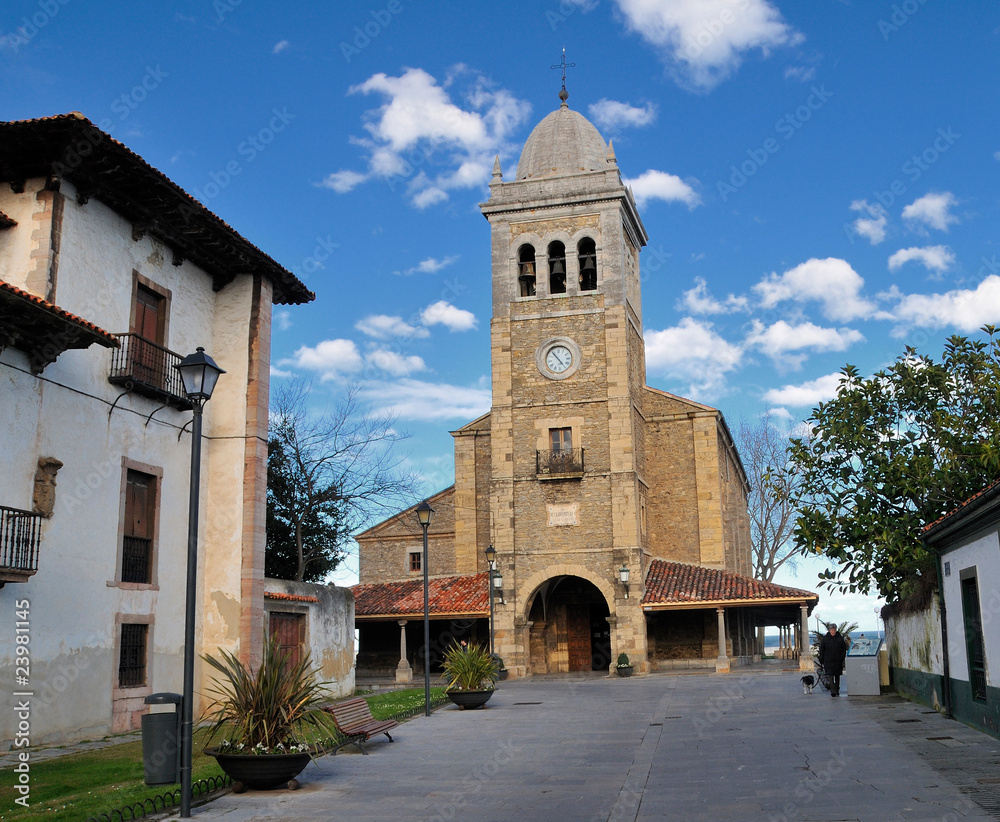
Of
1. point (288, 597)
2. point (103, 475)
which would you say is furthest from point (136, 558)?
point (288, 597)

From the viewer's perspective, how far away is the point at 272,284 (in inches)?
779

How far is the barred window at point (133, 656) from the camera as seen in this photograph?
15281 mm

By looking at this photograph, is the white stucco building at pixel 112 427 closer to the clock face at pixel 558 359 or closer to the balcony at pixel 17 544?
the balcony at pixel 17 544

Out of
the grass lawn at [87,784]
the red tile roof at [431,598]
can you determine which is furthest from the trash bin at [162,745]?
the red tile roof at [431,598]

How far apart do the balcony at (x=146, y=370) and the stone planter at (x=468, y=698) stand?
7.61m

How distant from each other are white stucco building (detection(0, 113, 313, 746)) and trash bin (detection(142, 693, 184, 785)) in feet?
13.9

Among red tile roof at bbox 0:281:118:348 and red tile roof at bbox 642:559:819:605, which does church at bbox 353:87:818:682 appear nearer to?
red tile roof at bbox 642:559:819:605

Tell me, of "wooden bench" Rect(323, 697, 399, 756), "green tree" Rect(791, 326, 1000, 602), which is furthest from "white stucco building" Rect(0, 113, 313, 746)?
"green tree" Rect(791, 326, 1000, 602)

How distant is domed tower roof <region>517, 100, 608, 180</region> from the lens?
3606 centimetres

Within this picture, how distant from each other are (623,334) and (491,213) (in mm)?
7155

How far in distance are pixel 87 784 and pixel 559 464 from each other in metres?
23.9

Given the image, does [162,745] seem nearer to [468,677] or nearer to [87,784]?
[87,784]

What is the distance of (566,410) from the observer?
110 ft

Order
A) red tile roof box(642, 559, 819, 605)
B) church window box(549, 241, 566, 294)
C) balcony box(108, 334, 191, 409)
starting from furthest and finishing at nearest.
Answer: church window box(549, 241, 566, 294) < red tile roof box(642, 559, 819, 605) < balcony box(108, 334, 191, 409)
